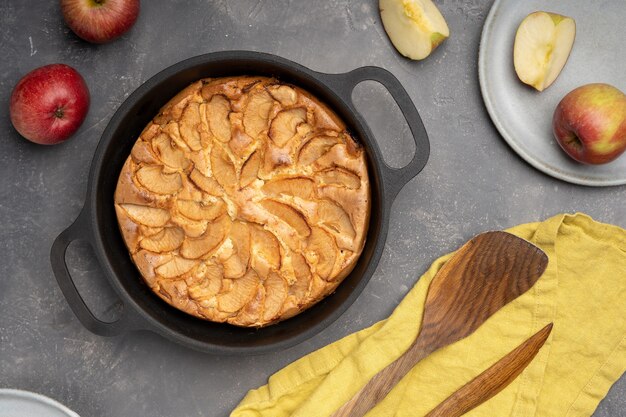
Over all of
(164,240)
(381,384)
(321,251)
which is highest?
(321,251)

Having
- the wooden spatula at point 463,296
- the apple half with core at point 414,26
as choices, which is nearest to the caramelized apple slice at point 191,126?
the apple half with core at point 414,26

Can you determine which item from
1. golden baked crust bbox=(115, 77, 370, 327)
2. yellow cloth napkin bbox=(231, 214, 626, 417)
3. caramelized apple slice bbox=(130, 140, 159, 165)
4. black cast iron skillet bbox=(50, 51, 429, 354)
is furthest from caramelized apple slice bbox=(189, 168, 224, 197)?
yellow cloth napkin bbox=(231, 214, 626, 417)

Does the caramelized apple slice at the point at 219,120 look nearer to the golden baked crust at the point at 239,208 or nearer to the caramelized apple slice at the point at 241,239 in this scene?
the golden baked crust at the point at 239,208

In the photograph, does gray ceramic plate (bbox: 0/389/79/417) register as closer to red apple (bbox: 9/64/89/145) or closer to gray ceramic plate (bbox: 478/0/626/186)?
red apple (bbox: 9/64/89/145)

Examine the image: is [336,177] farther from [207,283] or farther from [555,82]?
[555,82]

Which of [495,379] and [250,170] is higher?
[250,170]

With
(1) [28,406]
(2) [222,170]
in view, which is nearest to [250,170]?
(2) [222,170]
